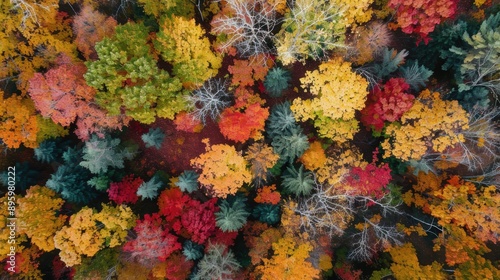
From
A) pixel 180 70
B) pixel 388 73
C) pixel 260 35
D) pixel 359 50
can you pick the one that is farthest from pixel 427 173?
pixel 180 70

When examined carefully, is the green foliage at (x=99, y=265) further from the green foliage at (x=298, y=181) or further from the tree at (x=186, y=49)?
the tree at (x=186, y=49)

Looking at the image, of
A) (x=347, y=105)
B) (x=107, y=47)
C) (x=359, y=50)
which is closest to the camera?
(x=107, y=47)

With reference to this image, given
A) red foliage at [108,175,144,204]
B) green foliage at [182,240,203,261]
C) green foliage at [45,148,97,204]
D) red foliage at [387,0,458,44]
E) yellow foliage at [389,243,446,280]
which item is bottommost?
yellow foliage at [389,243,446,280]

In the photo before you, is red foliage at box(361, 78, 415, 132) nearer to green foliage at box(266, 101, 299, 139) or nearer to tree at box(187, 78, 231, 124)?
green foliage at box(266, 101, 299, 139)

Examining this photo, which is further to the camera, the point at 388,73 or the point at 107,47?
the point at 388,73

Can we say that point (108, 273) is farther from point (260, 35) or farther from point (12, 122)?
point (260, 35)

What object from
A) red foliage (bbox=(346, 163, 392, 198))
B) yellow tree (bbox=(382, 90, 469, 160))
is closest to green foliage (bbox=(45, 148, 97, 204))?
red foliage (bbox=(346, 163, 392, 198))
